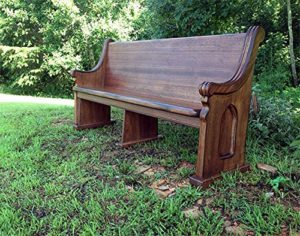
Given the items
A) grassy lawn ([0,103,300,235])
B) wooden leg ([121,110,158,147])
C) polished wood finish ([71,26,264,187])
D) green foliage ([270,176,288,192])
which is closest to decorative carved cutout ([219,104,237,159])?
polished wood finish ([71,26,264,187])

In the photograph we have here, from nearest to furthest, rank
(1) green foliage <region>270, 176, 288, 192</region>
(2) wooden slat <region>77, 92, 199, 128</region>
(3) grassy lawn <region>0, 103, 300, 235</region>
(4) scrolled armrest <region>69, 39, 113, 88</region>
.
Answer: (3) grassy lawn <region>0, 103, 300, 235</region>
(1) green foliage <region>270, 176, 288, 192</region>
(2) wooden slat <region>77, 92, 199, 128</region>
(4) scrolled armrest <region>69, 39, 113, 88</region>

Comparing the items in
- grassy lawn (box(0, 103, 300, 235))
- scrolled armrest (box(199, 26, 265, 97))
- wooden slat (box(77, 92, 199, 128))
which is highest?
scrolled armrest (box(199, 26, 265, 97))

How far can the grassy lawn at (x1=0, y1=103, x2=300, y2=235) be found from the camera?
1.62m

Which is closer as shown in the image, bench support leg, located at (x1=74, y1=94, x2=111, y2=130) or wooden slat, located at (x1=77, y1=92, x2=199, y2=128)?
wooden slat, located at (x1=77, y1=92, x2=199, y2=128)

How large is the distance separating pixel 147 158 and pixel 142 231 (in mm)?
979

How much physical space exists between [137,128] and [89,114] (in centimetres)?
84

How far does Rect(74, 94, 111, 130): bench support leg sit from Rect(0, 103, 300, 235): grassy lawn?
44 centimetres

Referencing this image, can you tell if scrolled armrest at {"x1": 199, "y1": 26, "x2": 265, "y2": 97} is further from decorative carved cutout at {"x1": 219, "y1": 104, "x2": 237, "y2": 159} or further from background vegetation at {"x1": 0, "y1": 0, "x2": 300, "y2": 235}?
background vegetation at {"x1": 0, "y1": 0, "x2": 300, "y2": 235}

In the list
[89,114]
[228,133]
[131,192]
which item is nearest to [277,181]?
[228,133]

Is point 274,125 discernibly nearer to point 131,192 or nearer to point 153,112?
point 153,112

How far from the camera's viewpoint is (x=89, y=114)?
139 inches

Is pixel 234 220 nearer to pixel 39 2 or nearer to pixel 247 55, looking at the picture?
pixel 247 55

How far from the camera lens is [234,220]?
1.64m

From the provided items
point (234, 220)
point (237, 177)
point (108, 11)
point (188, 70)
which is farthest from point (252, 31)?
point (108, 11)
